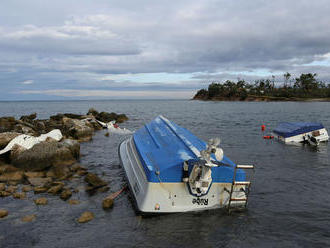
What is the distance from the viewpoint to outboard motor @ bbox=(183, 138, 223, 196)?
8.47 m

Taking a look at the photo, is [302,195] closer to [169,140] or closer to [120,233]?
[169,140]

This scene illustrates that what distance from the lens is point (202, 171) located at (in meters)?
8.72

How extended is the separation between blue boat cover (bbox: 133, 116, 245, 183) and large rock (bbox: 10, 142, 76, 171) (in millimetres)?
4604

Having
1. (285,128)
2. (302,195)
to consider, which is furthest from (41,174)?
(285,128)

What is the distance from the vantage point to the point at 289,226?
30.8ft

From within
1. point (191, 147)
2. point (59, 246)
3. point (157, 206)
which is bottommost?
point (59, 246)

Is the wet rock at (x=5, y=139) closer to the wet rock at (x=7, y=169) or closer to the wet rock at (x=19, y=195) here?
the wet rock at (x=7, y=169)

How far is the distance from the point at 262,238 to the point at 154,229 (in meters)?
3.42

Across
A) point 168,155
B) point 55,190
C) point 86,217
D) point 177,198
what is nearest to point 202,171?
point 177,198

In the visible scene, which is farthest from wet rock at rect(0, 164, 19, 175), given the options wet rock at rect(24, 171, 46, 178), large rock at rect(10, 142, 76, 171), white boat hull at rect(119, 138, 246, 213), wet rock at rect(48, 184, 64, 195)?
white boat hull at rect(119, 138, 246, 213)

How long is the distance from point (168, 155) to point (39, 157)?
26.5 feet

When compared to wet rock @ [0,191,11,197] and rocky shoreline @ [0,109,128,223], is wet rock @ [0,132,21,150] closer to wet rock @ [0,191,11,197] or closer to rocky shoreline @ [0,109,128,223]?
rocky shoreline @ [0,109,128,223]

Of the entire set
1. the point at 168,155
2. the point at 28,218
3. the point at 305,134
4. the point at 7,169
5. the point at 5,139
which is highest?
the point at 168,155

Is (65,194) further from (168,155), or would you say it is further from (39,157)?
(168,155)
